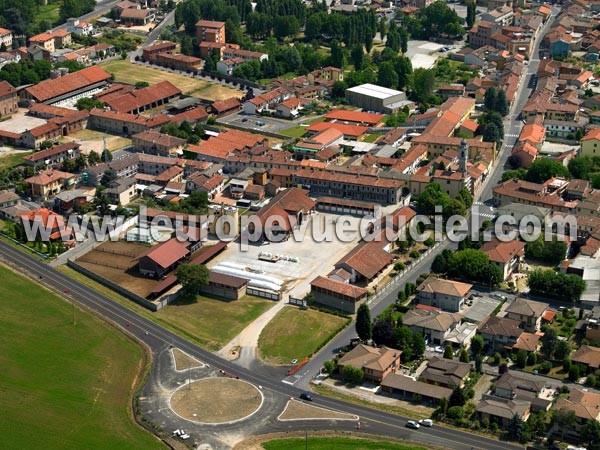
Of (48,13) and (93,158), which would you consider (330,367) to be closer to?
(93,158)

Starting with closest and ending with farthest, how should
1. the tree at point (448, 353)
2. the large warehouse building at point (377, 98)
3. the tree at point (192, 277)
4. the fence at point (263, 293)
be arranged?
the tree at point (448, 353) → the tree at point (192, 277) → the fence at point (263, 293) → the large warehouse building at point (377, 98)

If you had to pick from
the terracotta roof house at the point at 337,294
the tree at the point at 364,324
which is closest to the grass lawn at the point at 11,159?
the terracotta roof house at the point at 337,294

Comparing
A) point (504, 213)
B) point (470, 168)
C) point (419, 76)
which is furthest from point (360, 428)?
point (419, 76)

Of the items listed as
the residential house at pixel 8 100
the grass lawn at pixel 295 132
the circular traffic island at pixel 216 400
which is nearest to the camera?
the circular traffic island at pixel 216 400

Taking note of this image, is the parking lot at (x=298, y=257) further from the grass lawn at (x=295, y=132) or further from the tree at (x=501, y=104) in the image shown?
the tree at (x=501, y=104)

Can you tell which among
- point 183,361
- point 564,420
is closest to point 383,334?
point 183,361

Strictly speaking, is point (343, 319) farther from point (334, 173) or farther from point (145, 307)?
point (334, 173)
